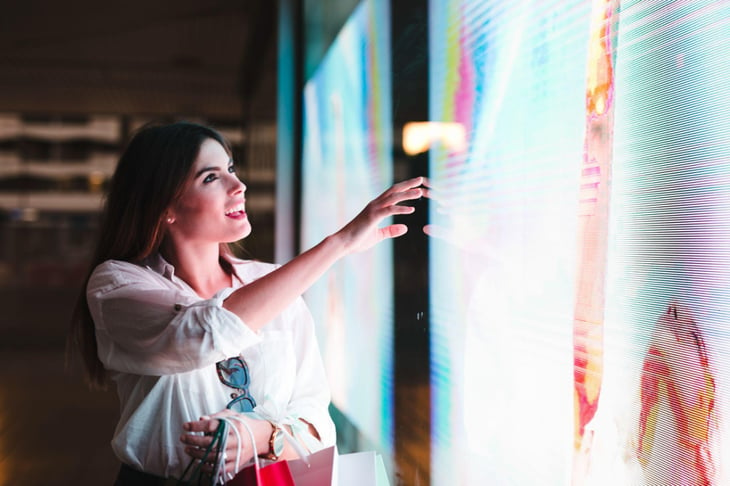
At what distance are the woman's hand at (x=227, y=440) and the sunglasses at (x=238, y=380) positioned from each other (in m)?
0.11

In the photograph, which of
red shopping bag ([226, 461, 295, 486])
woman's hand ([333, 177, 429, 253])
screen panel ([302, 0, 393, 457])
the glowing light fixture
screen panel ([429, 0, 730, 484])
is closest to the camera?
screen panel ([429, 0, 730, 484])

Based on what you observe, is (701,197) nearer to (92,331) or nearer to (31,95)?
(92,331)

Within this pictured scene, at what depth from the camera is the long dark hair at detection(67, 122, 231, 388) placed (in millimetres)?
1372

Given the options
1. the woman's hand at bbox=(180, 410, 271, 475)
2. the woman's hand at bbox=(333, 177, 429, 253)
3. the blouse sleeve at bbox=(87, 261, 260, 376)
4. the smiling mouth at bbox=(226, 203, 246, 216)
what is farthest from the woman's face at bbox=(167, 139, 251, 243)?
the woman's hand at bbox=(180, 410, 271, 475)

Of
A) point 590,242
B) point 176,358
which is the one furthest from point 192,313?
point 590,242

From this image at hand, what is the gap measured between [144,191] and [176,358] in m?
0.39

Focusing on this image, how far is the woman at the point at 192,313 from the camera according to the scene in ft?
3.83

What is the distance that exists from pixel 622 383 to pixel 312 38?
281 centimetres

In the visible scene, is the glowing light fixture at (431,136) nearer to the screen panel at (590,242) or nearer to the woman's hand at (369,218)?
the screen panel at (590,242)

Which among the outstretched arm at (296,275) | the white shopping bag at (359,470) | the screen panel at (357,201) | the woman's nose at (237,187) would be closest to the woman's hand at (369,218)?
the outstretched arm at (296,275)

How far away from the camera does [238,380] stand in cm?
130

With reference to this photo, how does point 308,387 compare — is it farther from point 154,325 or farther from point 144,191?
point 144,191

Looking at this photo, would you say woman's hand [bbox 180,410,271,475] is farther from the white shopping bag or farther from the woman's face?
the woman's face

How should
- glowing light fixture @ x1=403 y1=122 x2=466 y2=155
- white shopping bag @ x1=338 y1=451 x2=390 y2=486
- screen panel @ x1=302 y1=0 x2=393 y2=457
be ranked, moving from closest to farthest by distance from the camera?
white shopping bag @ x1=338 y1=451 x2=390 y2=486
glowing light fixture @ x1=403 y1=122 x2=466 y2=155
screen panel @ x1=302 y1=0 x2=393 y2=457
